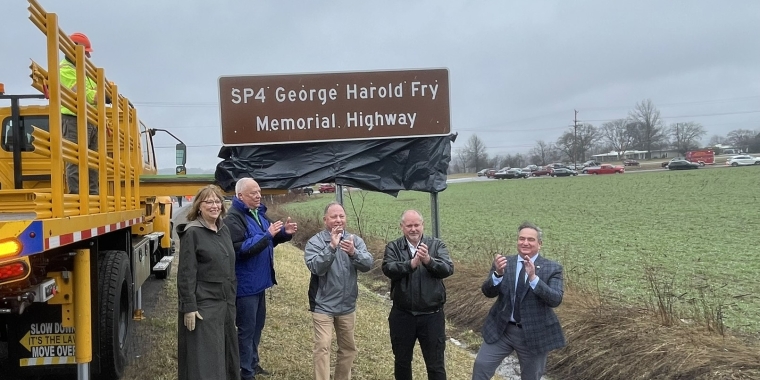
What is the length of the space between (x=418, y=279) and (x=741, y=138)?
109485 millimetres

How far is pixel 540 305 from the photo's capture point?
13.1ft

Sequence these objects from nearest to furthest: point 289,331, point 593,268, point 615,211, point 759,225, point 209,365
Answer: point 209,365, point 289,331, point 593,268, point 759,225, point 615,211

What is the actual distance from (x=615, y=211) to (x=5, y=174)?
23671mm

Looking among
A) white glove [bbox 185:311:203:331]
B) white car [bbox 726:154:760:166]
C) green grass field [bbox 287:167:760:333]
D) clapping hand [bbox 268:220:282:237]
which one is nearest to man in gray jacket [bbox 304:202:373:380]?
clapping hand [bbox 268:220:282:237]

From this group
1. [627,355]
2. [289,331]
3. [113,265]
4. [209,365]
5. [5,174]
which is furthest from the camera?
[289,331]

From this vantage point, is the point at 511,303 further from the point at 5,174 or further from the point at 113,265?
the point at 5,174

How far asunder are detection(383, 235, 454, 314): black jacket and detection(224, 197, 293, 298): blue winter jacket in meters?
1.01

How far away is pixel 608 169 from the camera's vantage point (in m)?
70.8

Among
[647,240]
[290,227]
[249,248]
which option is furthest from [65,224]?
[647,240]

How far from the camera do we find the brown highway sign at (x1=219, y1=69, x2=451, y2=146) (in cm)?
514

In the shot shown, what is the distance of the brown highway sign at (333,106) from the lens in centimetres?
514

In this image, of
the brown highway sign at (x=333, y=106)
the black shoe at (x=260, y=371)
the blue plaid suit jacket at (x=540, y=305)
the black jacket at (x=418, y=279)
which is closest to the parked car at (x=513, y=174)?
the brown highway sign at (x=333, y=106)

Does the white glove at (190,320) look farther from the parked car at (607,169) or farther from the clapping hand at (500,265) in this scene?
the parked car at (607,169)

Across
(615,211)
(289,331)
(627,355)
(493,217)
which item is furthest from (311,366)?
(615,211)
